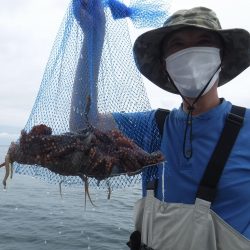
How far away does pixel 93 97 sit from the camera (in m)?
3.84

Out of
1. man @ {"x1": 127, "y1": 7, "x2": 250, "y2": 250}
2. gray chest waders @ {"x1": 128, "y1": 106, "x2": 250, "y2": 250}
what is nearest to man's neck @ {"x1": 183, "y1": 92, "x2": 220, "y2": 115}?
man @ {"x1": 127, "y1": 7, "x2": 250, "y2": 250}

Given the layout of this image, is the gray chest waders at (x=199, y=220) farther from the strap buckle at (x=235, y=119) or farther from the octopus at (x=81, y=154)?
the octopus at (x=81, y=154)

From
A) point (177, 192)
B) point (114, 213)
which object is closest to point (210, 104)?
point (177, 192)

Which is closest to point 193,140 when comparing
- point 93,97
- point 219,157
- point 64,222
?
point 219,157

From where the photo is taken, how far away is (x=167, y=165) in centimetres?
408

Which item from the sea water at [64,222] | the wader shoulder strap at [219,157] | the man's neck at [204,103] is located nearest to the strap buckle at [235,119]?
the wader shoulder strap at [219,157]

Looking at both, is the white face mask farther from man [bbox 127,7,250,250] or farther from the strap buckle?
the strap buckle

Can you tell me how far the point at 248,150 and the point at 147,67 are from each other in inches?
54.4

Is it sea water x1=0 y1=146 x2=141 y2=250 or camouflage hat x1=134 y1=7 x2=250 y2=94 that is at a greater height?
camouflage hat x1=134 y1=7 x2=250 y2=94

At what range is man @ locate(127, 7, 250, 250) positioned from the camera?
370 cm

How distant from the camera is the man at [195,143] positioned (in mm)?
3699

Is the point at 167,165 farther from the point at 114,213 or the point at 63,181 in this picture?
the point at 114,213

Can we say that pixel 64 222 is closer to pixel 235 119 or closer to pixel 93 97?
pixel 93 97

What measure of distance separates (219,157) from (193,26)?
1228 millimetres
